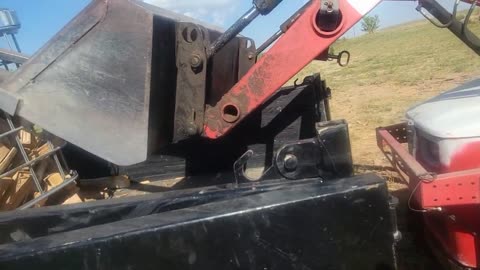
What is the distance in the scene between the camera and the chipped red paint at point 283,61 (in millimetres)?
2143

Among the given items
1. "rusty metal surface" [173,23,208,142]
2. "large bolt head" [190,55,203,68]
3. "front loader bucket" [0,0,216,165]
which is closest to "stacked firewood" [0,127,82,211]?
"front loader bucket" [0,0,216,165]

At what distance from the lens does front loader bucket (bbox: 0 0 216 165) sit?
2107 millimetres

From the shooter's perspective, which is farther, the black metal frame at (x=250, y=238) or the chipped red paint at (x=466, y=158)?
the chipped red paint at (x=466, y=158)

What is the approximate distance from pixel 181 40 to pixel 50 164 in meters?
1.99

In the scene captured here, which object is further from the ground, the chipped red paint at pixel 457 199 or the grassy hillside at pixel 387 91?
the chipped red paint at pixel 457 199

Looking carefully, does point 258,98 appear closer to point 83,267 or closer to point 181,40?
point 181,40

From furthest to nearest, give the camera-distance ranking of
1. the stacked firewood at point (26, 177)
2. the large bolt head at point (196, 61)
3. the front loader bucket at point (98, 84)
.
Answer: the stacked firewood at point (26, 177)
the large bolt head at point (196, 61)
the front loader bucket at point (98, 84)

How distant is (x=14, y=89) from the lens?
2.12 m

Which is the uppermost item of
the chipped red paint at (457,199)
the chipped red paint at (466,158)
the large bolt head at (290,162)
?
the large bolt head at (290,162)

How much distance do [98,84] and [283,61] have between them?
3.26 ft

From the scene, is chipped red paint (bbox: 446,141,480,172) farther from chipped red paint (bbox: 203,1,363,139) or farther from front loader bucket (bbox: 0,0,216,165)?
front loader bucket (bbox: 0,0,216,165)

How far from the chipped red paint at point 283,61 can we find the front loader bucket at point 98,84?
0.46 m

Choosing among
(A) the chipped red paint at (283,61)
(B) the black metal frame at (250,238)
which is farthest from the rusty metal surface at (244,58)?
(B) the black metal frame at (250,238)

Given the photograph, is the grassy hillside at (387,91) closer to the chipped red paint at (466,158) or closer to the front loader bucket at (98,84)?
the chipped red paint at (466,158)
